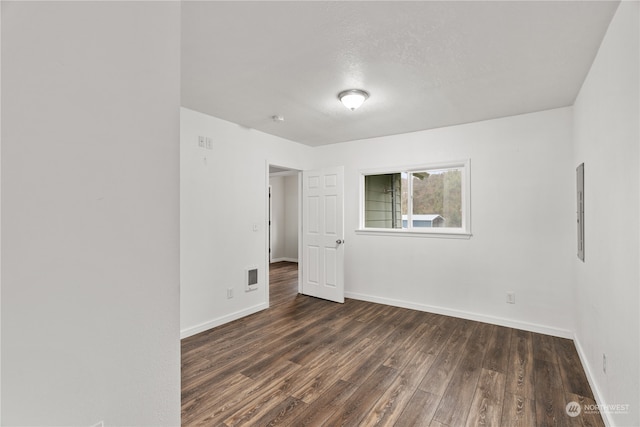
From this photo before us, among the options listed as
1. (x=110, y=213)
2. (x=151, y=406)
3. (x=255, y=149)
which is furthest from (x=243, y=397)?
(x=255, y=149)

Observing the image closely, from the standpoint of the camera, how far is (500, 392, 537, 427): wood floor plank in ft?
6.36

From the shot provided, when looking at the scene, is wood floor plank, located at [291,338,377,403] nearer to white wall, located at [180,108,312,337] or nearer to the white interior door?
the white interior door

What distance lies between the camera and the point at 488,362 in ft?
8.89

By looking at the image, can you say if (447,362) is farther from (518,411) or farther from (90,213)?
(90,213)

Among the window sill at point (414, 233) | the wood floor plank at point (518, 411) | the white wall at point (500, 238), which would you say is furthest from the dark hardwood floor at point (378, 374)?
A: the window sill at point (414, 233)

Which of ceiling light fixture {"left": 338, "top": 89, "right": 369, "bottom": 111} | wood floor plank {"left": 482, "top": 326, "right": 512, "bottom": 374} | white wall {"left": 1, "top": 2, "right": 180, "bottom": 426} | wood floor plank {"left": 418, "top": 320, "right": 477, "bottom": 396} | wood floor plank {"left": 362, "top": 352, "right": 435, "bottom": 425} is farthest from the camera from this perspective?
ceiling light fixture {"left": 338, "top": 89, "right": 369, "bottom": 111}

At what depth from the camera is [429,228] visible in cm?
420

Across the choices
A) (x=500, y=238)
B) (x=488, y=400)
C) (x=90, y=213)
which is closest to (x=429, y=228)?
(x=500, y=238)

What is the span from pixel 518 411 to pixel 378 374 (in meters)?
0.97

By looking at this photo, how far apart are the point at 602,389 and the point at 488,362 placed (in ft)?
2.59

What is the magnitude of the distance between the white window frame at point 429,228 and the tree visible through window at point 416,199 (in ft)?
0.10

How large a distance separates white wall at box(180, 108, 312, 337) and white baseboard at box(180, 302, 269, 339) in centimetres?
1

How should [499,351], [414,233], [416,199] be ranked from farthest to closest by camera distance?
[416,199] → [414,233] → [499,351]

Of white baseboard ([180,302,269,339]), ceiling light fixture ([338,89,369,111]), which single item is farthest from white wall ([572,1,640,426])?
white baseboard ([180,302,269,339])
